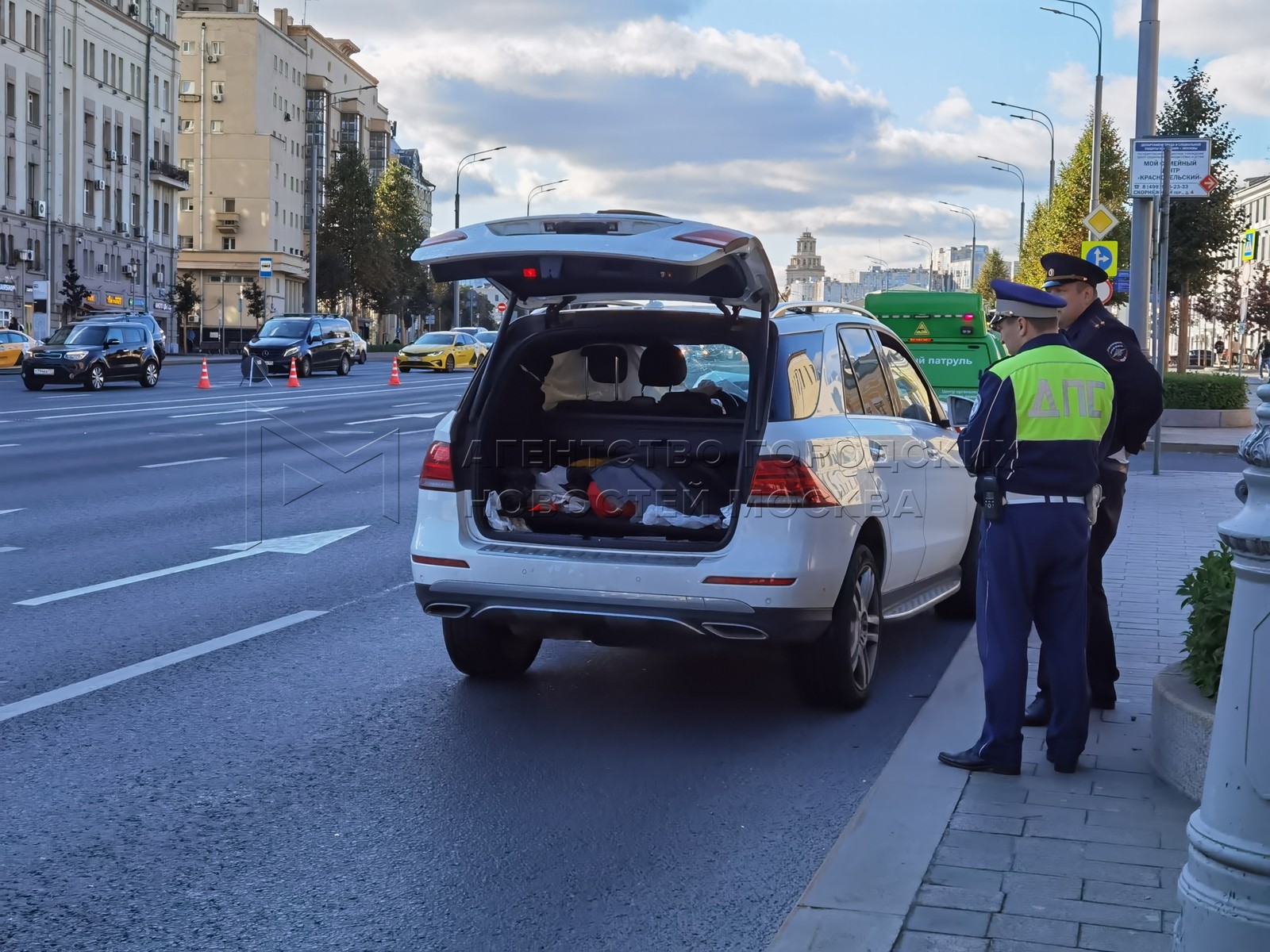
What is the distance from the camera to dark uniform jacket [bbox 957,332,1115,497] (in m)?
5.48

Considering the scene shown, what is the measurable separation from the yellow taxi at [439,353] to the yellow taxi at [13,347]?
11.8 m

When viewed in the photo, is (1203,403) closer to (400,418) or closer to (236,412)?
(400,418)

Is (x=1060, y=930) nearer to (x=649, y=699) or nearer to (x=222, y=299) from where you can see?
(x=649, y=699)

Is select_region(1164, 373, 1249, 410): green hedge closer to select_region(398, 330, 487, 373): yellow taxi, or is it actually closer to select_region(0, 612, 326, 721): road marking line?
select_region(0, 612, 326, 721): road marking line

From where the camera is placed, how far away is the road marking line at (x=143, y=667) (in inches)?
252

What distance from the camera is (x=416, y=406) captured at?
31391 mm

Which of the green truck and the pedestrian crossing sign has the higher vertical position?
the pedestrian crossing sign

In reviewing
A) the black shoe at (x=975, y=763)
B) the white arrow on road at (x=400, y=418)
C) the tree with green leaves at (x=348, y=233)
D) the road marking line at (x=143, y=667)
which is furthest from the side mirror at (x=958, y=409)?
the tree with green leaves at (x=348, y=233)

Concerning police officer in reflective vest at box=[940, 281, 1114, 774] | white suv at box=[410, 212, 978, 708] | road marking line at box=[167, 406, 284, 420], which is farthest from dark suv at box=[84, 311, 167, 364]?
police officer in reflective vest at box=[940, 281, 1114, 774]

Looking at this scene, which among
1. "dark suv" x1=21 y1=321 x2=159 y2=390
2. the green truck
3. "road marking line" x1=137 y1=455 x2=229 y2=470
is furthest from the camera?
"dark suv" x1=21 y1=321 x2=159 y2=390

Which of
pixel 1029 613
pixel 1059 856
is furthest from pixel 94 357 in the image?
pixel 1059 856

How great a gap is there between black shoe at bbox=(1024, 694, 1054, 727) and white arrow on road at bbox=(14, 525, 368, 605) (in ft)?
17.8

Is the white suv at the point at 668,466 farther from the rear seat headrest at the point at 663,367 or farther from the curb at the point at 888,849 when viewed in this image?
the curb at the point at 888,849

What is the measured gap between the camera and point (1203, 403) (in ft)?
84.4
